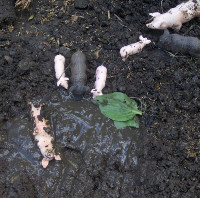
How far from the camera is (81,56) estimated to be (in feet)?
13.9

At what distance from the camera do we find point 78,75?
4141 millimetres

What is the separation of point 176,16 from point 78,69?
5.42ft

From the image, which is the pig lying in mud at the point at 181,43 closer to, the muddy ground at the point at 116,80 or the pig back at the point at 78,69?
the muddy ground at the point at 116,80

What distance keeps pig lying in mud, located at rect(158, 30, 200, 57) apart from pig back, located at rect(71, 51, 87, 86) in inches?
47.5

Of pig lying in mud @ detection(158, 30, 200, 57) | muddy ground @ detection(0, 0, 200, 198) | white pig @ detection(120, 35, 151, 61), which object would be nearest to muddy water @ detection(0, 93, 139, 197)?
muddy ground @ detection(0, 0, 200, 198)

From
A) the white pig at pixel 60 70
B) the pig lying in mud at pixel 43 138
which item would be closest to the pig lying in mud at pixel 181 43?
the white pig at pixel 60 70

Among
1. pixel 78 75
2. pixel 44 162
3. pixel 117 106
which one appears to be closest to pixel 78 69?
pixel 78 75

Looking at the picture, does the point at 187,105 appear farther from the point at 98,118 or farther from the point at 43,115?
the point at 43,115

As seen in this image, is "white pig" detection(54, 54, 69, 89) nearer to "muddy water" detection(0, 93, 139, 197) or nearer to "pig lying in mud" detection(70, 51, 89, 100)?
"pig lying in mud" detection(70, 51, 89, 100)

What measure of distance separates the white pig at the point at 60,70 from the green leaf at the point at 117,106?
51 cm

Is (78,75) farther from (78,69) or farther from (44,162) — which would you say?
(44,162)

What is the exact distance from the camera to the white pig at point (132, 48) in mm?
4294

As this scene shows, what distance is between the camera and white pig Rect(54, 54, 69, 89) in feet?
13.8

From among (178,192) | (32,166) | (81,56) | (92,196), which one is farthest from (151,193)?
(81,56)
